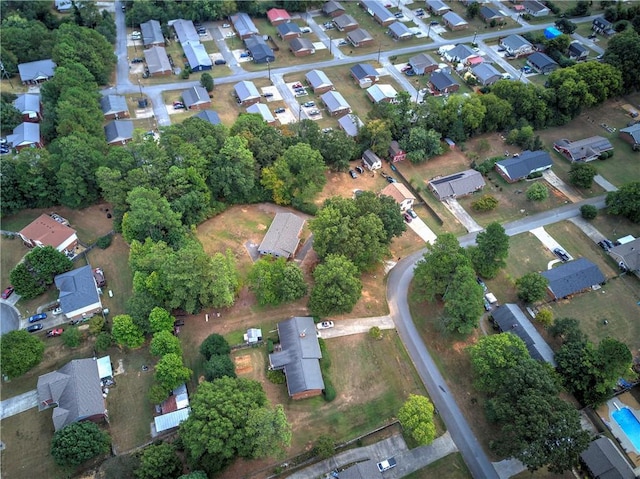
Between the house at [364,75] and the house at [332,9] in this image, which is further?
the house at [332,9]

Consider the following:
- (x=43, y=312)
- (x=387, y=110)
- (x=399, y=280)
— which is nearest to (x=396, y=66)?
(x=387, y=110)

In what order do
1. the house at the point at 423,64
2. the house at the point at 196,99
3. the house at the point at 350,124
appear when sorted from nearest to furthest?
1. the house at the point at 350,124
2. the house at the point at 196,99
3. the house at the point at 423,64

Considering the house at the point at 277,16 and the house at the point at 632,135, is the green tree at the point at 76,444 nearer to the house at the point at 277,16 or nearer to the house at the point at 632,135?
the house at the point at 632,135

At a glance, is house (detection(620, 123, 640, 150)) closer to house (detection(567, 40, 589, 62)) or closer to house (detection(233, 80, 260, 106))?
house (detection(567, 40, 589, 62))

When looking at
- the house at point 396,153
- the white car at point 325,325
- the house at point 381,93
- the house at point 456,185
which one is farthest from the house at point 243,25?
the white car at point 325,325

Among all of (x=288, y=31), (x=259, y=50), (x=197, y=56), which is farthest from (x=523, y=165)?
(x=197, y=56)

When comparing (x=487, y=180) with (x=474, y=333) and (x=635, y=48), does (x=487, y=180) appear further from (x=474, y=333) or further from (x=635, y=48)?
(x=635, y=48)

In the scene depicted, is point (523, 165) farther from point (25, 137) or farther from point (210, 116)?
point (25, 137)
